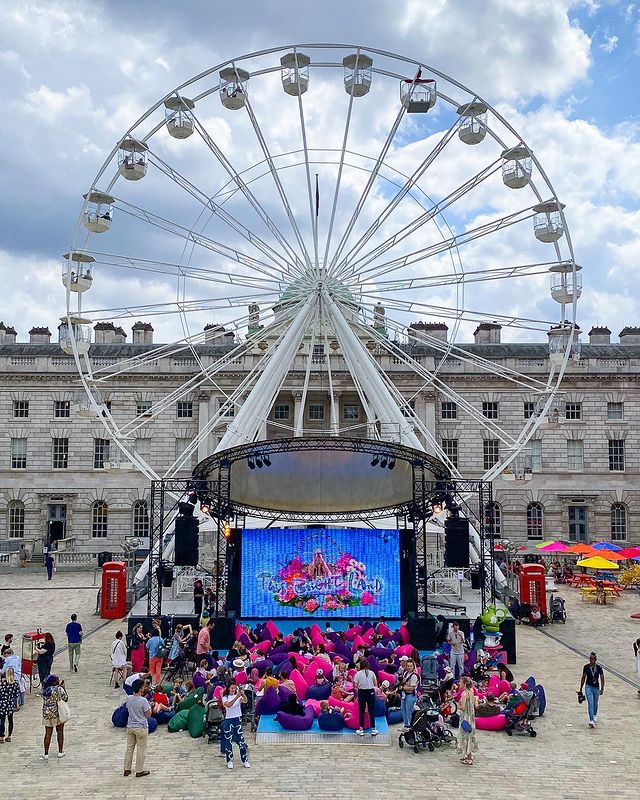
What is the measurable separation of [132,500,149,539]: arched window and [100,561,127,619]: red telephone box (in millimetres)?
23144

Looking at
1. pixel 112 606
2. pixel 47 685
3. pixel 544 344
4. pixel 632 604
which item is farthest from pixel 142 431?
pixel 47 685

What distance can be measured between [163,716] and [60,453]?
3886 centimetres

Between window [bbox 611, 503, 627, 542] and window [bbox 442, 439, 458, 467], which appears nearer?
window [bbox 611, 503, 627, 542]

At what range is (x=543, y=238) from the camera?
27062 mm

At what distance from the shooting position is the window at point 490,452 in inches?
2034

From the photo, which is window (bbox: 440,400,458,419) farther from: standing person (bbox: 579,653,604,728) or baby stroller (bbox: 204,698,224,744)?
baby stroller (bbox: 204,698,224,744)

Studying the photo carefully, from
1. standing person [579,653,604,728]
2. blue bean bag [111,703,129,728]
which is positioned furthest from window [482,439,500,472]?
blue bean bag [111,703,129,728]

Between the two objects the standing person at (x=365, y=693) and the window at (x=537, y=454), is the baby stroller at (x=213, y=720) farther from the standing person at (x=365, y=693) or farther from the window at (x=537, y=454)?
the window at (x=537, y=454)

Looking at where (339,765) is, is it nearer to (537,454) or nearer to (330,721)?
(330,721)

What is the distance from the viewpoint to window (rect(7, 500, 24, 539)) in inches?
1992

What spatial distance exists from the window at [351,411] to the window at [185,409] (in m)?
10.7

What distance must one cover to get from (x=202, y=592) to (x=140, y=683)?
13260 millimetres

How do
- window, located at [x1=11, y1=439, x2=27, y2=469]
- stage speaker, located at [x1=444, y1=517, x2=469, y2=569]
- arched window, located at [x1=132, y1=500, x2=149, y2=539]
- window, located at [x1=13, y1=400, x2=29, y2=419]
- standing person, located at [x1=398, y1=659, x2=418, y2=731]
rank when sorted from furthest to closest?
window, located at [x1=13, y1=400, x2=29, y2=419] → window, located at [x1=11, y1=439, x2=27, y2=469] → arched window, located at [x1=132, y1=500, x2=149, y2=539] → stage speaker, located at [x1=444, y1=517, x2=469, y2=569] → standing person, located at [x1=398, y1=659, x2=418, y2=731]

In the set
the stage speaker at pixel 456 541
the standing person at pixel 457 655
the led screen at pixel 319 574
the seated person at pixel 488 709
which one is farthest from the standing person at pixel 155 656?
the stage speaker at pixel 456 541
